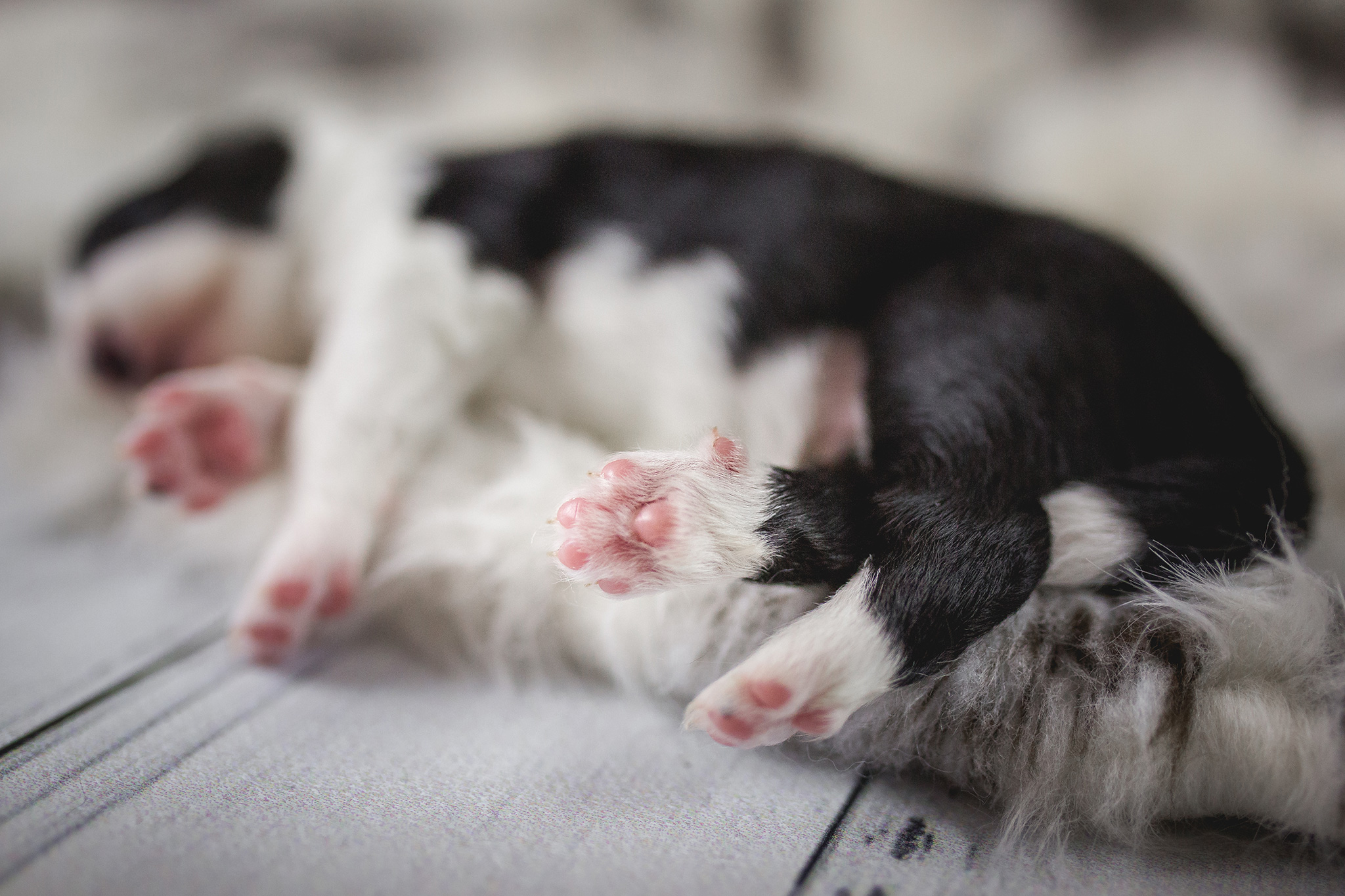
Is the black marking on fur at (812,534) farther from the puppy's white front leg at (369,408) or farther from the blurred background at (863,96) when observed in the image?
the blurred background at (863,96)

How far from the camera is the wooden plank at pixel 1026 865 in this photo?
0.53 metres

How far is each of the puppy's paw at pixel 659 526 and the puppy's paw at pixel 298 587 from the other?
0.36m

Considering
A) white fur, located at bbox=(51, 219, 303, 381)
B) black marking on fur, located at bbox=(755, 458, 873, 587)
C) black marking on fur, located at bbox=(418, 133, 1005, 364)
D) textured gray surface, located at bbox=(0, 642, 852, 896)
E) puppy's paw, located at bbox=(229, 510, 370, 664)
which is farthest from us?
white fur, located at bbox=(51, 219, 303, 381)

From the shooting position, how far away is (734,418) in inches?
39.2

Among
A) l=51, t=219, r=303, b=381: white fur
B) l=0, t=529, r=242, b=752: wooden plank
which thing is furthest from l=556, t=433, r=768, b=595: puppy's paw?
l=51, t=219, r=303, b=381: white fur

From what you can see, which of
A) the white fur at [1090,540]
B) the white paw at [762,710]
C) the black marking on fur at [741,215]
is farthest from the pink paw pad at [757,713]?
the black marking on fur at [741,215]

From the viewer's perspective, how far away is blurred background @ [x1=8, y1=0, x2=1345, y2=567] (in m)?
1.31

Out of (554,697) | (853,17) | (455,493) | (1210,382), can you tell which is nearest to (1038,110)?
(853,17)

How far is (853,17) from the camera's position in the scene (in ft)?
4.88

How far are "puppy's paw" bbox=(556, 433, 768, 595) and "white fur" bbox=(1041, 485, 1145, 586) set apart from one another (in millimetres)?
257

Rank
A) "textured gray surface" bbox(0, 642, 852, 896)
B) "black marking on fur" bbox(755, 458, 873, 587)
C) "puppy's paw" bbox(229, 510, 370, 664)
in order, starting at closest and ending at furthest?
"textured gray surface" bbox(0, 642, 852, 896) < "black marking on fur" bbox(755, 458, 873, 587) < "puppy's paw" bbox(229, 510, 370, 664)

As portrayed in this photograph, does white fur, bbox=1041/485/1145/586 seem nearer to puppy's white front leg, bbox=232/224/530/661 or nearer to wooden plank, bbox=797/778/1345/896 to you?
wooden plank, bbox=797/778/1345/896

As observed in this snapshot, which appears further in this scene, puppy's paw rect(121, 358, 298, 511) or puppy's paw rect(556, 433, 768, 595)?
puppy's paw rect(121, 358, 298, 511)

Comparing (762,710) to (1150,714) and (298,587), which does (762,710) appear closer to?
(1150,714)
